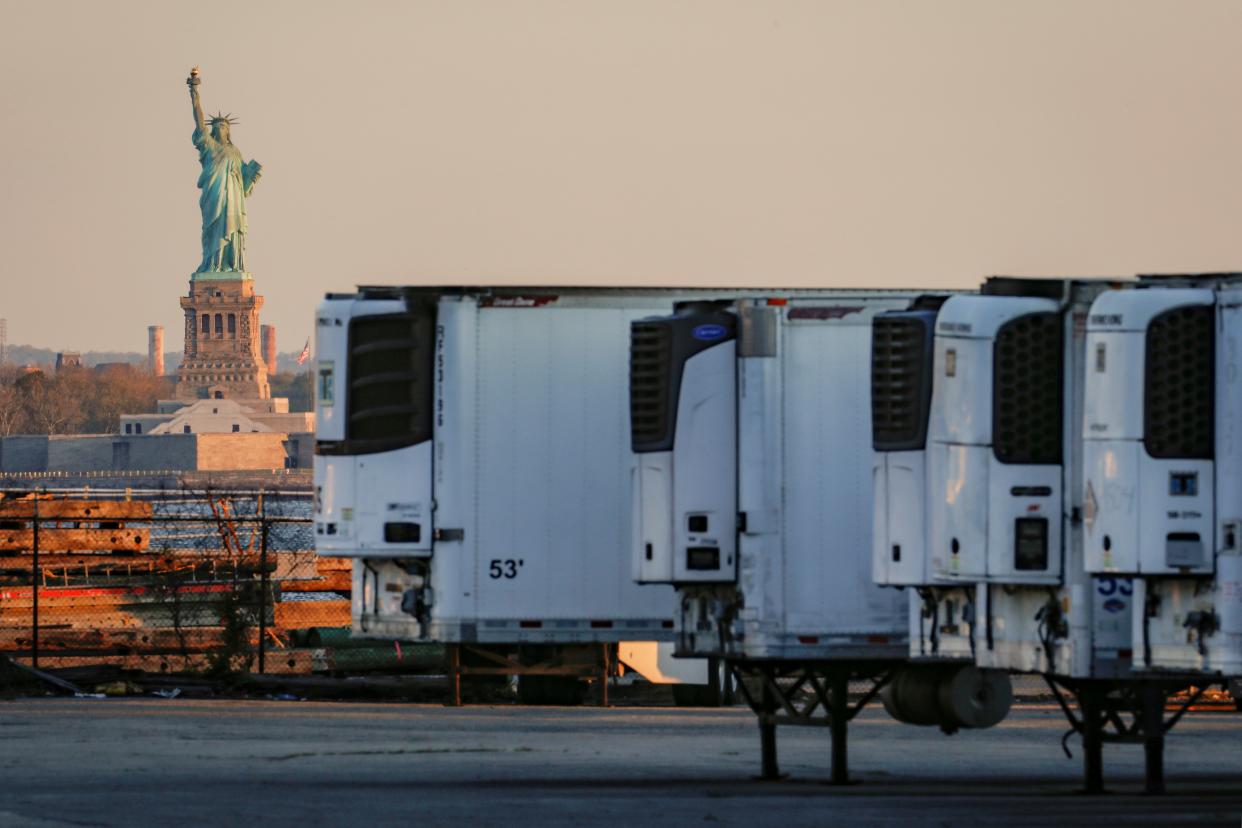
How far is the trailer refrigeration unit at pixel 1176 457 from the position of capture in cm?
1878

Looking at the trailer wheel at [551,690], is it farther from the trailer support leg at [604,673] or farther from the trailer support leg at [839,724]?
the trailer support leg at [839,724]

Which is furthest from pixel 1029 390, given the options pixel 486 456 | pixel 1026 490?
pixel 486 456

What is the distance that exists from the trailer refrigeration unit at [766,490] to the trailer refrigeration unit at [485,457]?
4.07m

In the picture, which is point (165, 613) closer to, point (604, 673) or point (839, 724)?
point (604, 673)

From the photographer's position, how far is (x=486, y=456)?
2739 centimetres

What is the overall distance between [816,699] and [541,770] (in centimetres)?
244

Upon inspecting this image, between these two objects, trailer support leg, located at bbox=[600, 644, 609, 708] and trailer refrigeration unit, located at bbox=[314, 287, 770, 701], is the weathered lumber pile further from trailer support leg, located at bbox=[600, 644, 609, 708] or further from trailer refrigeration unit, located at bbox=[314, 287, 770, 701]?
trailer refrigeration unit, located at bbox=[314, 287, 770, 701]

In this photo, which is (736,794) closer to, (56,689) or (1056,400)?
(1056,400)

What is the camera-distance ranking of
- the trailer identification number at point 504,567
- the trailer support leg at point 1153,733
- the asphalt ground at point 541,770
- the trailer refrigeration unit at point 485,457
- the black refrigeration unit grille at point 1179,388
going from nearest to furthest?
the black refrigeration unit grille at point 1179,388 < the asphalt ground at point 541,770 < the trailer support leg at point 1153,733 < the trailer refrigeration unit at point 485,457 < the trailer identification number at point 504,567

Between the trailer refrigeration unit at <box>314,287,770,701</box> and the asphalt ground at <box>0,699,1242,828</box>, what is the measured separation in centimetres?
134

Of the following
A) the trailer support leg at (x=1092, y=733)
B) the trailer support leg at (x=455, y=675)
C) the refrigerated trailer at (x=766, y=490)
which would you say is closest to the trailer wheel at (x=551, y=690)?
the trailer support leg at (x=455, y=675)

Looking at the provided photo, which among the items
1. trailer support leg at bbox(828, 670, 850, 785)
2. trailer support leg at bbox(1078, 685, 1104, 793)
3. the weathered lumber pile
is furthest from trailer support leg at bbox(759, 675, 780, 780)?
the weathered lumber pile

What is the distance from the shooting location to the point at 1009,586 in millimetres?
20484

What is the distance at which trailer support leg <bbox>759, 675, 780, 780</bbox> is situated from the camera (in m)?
23.2
